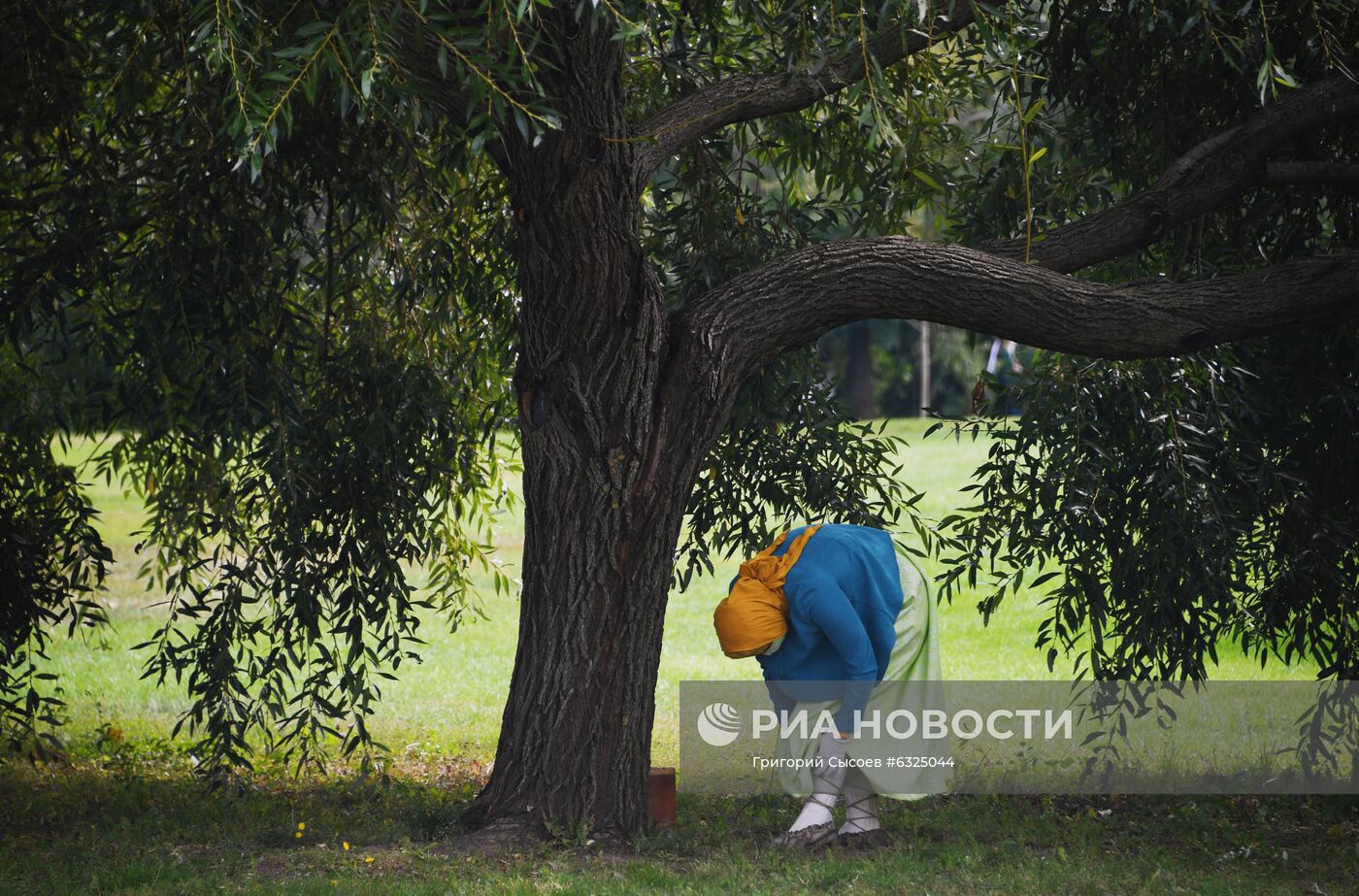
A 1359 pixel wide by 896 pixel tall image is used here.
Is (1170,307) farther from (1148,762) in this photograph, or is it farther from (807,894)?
(1148,762)

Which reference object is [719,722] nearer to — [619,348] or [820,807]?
[820,807]

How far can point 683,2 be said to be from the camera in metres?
6.22

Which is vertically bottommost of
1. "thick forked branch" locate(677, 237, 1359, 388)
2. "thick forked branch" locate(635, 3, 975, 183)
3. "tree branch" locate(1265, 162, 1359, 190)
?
"thick forked branch" locate(677, 237, 1359, 388)

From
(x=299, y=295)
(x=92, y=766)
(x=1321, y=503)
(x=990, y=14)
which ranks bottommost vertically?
(x=92, y=766)

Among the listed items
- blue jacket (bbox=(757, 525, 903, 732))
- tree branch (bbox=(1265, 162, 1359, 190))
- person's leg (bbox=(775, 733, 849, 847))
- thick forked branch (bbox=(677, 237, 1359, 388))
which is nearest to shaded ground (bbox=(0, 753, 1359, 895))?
person's leg (bbox=(775, 733, 849, 847))

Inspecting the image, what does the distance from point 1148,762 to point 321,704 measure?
172 inches

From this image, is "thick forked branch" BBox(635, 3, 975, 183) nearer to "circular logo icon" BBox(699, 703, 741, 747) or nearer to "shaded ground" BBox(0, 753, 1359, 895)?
"shaded ground" BBox(0, 753, 1359, 895)

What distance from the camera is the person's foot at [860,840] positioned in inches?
223

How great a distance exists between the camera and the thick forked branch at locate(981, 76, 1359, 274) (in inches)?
212

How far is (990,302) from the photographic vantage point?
532cm

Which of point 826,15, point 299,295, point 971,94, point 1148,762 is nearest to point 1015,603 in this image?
point 1148,762

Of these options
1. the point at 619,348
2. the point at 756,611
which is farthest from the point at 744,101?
the point at 756,611

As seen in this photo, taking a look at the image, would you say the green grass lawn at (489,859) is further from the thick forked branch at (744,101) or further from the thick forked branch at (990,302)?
the thick forked branch at (744,101)

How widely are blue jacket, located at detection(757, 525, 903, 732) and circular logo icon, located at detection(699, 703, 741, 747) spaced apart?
9.89 ft
